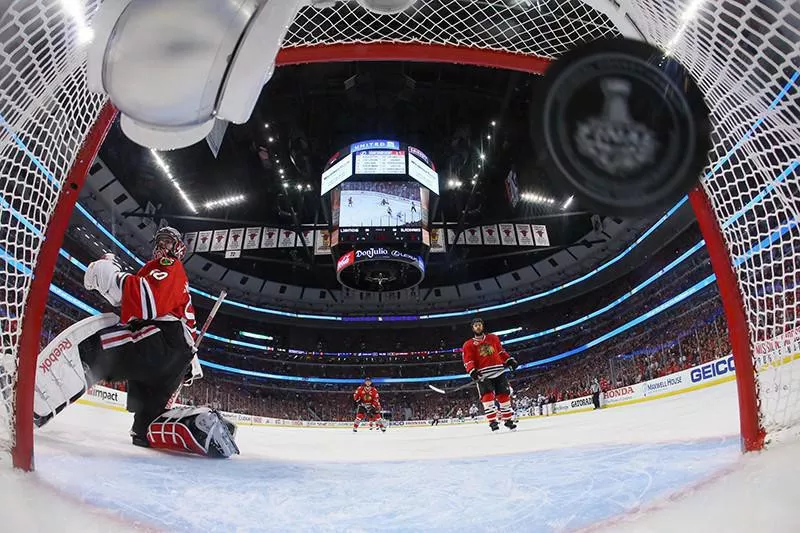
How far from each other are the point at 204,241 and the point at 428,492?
47.8 feet

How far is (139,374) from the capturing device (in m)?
2.21

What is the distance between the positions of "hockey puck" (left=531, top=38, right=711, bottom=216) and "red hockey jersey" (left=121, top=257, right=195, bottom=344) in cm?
195

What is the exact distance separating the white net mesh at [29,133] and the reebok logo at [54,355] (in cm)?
72

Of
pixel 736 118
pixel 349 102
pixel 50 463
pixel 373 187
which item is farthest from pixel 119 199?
pixel 736 118

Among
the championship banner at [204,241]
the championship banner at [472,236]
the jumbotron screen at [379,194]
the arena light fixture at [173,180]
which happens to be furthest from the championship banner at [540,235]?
the arena light fixture at [173,180]

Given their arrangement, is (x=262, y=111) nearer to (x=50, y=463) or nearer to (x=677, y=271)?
(x=50, y=463)

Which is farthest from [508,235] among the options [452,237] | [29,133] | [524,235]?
[29,133]

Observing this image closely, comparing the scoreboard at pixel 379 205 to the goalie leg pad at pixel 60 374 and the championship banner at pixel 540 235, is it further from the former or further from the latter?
the goalie leg pad at pixel 60 374

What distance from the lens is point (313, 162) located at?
13.8m

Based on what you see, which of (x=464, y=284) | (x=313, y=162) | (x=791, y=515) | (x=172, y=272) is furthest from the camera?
(x=464, y=284)

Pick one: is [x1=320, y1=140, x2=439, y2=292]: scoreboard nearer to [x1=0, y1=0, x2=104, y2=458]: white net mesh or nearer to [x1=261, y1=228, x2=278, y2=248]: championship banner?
[x1=261, y1=228, x2=278, y2=248]: championship banner

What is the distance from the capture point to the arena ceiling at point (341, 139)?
1080 centimetres

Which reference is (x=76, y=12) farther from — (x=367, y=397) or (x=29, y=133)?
(x=367, y=397)

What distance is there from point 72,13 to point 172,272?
1.35 metres
